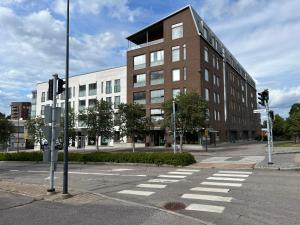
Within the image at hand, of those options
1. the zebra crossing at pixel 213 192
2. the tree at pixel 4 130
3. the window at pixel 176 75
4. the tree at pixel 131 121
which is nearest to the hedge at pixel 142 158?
the zebra crossing at pixel 213 192

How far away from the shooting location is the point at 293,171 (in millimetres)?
16938

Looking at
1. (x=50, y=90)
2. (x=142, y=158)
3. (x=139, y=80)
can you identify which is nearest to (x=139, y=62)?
(x=139, y=80)

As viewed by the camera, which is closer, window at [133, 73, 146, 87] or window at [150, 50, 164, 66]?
window at [150, 50, 164, 66]

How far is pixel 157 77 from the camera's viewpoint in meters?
54.9

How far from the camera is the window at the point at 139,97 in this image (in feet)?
184

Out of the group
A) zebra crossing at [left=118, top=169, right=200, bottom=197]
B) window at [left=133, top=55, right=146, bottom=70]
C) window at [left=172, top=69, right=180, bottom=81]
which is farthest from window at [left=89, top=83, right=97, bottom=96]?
zebra crossing at [left=118, top=169, right=200, bottom=197]

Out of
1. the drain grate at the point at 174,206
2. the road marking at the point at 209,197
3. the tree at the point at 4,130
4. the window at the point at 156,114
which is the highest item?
the window at the point at 156,114

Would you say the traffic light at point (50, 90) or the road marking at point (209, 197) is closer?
the road marking at point (209, 197)

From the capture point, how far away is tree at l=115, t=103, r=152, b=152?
3728 cm

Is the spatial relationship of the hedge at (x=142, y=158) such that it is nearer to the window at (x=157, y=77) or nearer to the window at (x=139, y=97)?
the window at (x=157, y=77)

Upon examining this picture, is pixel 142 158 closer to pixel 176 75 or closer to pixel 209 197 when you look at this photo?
pixel 209 197

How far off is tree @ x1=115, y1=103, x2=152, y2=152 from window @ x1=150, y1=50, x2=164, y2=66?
18409 mm

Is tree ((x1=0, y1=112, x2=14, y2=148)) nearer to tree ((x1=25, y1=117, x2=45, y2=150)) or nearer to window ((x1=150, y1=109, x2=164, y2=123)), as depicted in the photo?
tree ((x1=25, y1=117, x2=45, y2=150))

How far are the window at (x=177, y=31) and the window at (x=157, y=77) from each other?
5.97 meters
